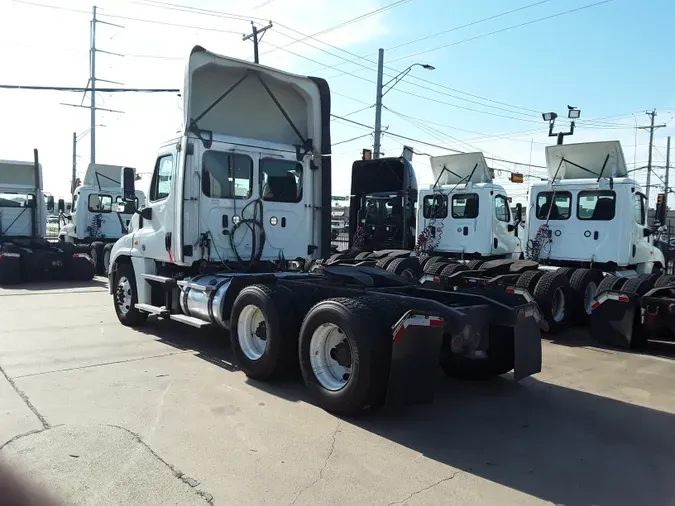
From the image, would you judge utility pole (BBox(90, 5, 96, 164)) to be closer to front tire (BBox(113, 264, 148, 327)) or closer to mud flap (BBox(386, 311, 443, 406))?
front tire (BBox(113, 264, 148, 327))

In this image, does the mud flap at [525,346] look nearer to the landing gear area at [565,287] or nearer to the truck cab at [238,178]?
the landing gear area at [565,287]

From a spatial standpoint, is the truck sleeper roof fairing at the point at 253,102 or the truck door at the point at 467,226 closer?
the truck sleeper roof fairing at the point at 253,102

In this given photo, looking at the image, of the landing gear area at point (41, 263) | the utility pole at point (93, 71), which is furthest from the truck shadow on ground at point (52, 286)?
the utility pole at point (93, 71)

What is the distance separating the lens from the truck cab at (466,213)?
1248 cm

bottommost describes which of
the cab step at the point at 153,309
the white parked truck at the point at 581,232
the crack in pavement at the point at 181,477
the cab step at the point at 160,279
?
the crack in pavement at the point at 181,477

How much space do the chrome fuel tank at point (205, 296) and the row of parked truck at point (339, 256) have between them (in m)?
0.03

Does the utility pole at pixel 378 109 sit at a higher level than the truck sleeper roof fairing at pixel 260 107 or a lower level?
higher

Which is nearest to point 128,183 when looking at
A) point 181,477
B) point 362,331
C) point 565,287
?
point 362,331

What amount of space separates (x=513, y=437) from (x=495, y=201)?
853cm

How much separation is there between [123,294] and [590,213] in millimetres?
8922

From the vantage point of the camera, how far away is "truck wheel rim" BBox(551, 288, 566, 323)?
31.1 feet

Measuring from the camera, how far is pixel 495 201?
1252 cm

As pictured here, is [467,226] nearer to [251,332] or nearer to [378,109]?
[251,332]

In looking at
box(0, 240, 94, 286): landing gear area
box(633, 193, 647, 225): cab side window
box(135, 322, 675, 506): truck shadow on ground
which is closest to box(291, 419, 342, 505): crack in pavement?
box(135, 322, 675, 506): truck shadow on ground
